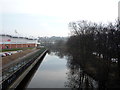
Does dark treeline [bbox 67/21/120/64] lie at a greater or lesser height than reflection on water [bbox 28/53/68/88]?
greater

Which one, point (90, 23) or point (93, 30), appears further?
point (90, 23)

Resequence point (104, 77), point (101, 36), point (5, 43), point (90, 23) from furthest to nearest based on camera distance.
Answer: point (5, 43) < point (90, 23) < point (101, 36) < point (104, 77)

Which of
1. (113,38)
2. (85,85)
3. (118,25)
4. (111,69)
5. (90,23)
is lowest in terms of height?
(85,85)

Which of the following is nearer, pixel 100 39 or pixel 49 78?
pixel 49 78

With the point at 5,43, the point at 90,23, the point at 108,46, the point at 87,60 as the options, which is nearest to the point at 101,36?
the point at 108,46

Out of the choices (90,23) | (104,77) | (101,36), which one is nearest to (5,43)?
(90,23)

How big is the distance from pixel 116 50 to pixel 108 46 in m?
2.03

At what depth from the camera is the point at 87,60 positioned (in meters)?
26.3

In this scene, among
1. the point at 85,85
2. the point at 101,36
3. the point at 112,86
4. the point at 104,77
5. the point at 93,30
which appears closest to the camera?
the point at 112,86

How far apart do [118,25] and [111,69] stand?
20.1ft

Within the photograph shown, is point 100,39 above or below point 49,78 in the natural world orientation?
above

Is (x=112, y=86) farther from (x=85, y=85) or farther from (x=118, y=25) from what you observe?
(x=118, y=25)

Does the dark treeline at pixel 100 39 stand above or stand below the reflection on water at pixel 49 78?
above

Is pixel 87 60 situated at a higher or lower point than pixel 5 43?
lower
